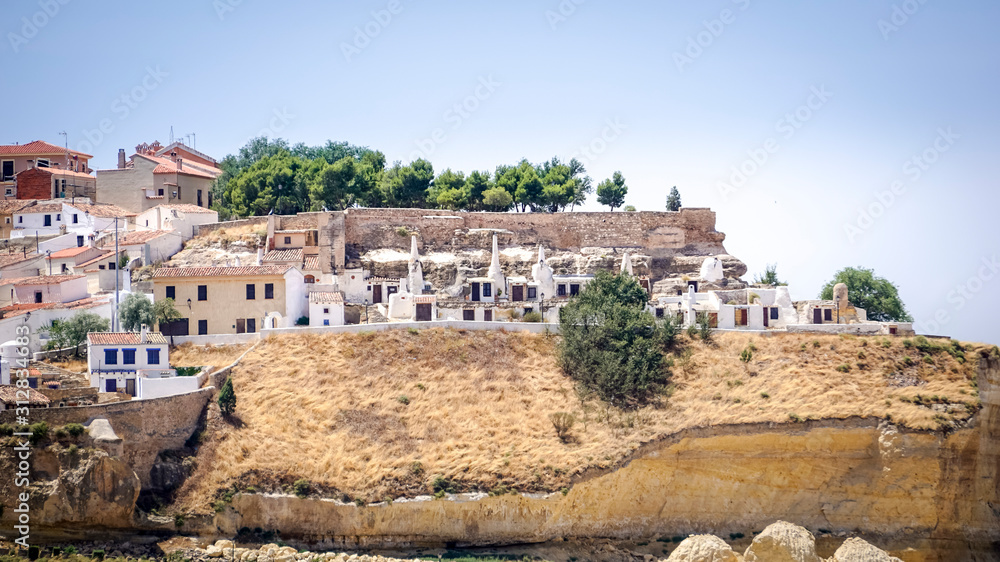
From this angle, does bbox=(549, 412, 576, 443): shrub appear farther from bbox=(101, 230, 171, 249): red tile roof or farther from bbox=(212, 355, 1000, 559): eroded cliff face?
bbox=(101, 230, 171, 249): red tile roof

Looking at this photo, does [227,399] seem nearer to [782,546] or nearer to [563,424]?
[563,424]

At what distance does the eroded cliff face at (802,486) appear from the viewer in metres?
34.8

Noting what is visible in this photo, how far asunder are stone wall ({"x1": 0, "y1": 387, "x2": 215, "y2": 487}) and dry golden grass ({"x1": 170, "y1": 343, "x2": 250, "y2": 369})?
3.28 meters

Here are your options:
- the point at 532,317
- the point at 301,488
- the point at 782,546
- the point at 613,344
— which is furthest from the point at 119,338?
the point at 782,546

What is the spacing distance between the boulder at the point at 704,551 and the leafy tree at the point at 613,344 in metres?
6.11

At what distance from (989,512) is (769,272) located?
55.8 feet

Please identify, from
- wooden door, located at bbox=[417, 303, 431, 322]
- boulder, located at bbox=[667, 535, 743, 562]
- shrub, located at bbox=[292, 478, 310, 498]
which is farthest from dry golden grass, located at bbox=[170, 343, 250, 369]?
boulder, located at bbox=[667, 535, 743, 562]

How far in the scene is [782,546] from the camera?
32.3m

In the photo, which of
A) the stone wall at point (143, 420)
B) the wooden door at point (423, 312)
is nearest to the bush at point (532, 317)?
the wooden door at point (423, 312)

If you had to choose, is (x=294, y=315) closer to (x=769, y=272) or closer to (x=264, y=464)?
(x=264, y=464)

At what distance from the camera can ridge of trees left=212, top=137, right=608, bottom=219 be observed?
54.0 meters

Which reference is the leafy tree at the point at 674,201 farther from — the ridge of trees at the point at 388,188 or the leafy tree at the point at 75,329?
the leafy tree at the point at 75,329

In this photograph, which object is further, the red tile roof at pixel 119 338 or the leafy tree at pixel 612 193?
the leafy tree at pixel 612 193

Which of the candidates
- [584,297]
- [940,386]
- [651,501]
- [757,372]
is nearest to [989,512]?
[940,386]
